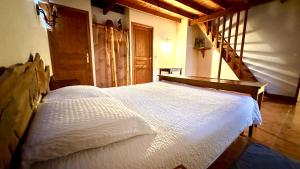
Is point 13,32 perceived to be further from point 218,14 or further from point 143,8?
point 218,14

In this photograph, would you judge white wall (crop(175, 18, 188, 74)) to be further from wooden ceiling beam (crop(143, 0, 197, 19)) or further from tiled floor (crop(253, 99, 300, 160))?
tiled floor (crop(253, 99, 300, 160))

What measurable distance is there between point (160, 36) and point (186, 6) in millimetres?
1213

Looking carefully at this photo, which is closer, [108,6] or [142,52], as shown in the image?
[108,6]

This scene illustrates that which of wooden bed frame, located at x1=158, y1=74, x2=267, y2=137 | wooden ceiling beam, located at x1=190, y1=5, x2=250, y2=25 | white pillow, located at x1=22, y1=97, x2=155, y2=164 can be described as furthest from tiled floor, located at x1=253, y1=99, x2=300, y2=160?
wooden ceiling beam, located at x1=190, y1=5, x2=250, y2=25

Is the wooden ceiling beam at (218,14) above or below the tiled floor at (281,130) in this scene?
above

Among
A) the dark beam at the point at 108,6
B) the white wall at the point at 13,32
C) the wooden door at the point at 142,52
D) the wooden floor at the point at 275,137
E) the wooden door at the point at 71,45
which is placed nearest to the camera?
the white wall at the point at 13,32

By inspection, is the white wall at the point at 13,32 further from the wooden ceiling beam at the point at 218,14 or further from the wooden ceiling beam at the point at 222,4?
the wooden ceiling beam at the point at 218,14

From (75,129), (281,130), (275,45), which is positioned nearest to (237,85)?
(281,130)

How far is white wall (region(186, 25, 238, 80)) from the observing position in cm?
489

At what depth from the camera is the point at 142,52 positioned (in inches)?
176

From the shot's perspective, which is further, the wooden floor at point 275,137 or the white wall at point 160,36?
the white wall at point 160,36

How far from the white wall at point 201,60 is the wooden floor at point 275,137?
2148 mm

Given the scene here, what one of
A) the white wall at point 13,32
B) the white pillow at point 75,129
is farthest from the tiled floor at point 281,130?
the white wall at point 13,32

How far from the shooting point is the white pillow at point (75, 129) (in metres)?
0.54
